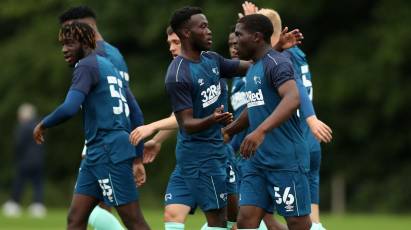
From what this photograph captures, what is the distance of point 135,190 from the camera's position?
10320 millimetres

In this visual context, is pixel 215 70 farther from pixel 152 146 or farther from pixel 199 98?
pixel 152 146

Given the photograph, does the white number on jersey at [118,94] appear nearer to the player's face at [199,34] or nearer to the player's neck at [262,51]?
the player's face at [199,34]

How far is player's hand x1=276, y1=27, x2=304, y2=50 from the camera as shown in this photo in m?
10.2

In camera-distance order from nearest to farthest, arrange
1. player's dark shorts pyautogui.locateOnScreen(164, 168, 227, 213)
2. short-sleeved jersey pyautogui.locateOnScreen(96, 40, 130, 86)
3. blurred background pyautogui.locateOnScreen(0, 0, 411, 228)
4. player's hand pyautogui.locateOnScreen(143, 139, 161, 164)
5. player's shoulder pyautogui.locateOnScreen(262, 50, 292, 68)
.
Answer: player's shoulder pyautogui.locateOnScreen(262, 50, 292, 68)
player's dark shorts pyautogui.locateOnScreen(164, 168, 227, 213)
player's hand pyautogui.locateOnScreen(143, 139, 161, 164)
short-sleeved jersey pyautogui.locateOnScreen(96, 40, 130, 86)
blurred background pyautogui.locateOnScreen(0, 0, 411, 228)

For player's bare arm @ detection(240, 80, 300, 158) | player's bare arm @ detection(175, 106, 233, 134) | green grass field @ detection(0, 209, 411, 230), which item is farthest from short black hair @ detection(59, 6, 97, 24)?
green grass field @ detection(0, 209, 411, 230)

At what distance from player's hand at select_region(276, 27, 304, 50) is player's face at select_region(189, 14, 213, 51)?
0.59 meters

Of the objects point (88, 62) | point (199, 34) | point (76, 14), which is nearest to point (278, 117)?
point (199, 34)

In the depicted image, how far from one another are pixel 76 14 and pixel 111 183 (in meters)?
2.27

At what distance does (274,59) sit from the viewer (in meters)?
9.70

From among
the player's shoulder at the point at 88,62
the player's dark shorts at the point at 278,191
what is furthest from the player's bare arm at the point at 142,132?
the player's dark shorts at the point at 278,191

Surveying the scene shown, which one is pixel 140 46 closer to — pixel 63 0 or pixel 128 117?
pixel 63 0

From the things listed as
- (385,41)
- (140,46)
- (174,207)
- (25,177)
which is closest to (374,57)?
(385,41)

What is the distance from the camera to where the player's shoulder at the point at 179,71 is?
10094 mm

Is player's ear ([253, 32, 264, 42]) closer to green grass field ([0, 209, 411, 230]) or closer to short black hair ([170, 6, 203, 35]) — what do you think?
short black hair ([170, 6, 203, 35])
